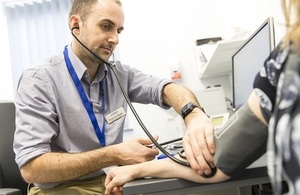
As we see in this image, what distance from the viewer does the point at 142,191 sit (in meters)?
0.62

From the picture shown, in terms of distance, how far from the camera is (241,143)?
55 centimetres

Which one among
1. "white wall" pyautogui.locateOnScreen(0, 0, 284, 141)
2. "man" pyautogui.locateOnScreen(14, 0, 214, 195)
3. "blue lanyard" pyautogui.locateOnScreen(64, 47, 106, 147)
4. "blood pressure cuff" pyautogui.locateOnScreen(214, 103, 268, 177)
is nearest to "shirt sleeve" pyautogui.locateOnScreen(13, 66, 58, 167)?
"man" pyautogui.locateOnScreen(14, 0, 214, 195)

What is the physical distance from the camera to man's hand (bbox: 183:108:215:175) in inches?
25.0

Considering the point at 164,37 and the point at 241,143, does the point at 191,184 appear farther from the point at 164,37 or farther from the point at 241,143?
the point at 164,37

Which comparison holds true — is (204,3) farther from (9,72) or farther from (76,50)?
(9,72)

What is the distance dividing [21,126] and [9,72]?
7.56 ft

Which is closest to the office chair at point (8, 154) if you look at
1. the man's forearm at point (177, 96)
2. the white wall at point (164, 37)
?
the man's forearm at point (177, 96)

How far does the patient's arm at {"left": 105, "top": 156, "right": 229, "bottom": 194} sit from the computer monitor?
0.57 m

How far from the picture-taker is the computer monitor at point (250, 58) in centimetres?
111

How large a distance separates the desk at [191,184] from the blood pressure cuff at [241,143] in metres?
0.03

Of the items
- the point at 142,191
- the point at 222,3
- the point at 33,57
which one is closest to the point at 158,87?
the point at 142,191

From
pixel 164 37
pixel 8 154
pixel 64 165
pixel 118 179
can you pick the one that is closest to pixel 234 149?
pixel 118 179

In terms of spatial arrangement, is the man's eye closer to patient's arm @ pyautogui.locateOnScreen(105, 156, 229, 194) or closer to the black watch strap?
the black watch strap

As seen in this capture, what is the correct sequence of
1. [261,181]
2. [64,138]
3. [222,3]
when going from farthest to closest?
[222,3] < [64,138] < [261,181]
